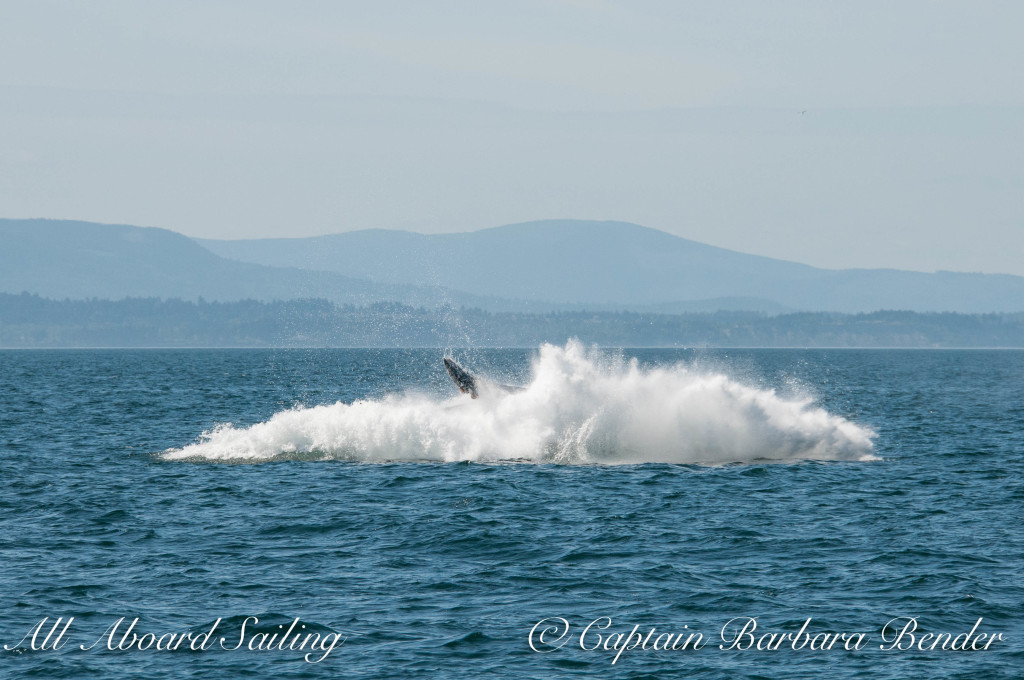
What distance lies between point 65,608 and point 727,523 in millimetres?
16267

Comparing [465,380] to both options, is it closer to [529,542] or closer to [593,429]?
[593,429]

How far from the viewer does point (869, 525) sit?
29.4 metres

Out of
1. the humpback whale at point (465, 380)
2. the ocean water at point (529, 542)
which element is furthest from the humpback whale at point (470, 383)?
the ocean water at point (529, 542)

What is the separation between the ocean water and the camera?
19.8 m

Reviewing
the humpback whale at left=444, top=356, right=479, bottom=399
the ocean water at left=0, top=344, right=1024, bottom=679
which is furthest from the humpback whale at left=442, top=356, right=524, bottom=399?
the ocean water at left=0, top=344, right=1024, bottom=679

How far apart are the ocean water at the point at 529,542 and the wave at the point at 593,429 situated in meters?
0.09

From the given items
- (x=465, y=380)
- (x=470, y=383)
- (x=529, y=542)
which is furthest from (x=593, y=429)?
(x=529, y=542)

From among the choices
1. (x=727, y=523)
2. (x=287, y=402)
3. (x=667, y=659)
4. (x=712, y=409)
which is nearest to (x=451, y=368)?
(x=712, y=409)

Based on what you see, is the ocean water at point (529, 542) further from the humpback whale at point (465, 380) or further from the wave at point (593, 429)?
the humpback whale at point (465, 380)

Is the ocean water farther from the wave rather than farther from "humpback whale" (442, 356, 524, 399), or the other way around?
"humpback whale" (442, 356, 524, 399)

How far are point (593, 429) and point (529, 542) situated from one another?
14800 millimetres

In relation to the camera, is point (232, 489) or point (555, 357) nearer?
point (232, 489)

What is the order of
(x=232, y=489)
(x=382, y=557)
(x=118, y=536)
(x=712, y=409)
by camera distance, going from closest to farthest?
(x=382, y=557) → (x=118, y=536) → (x=232, y=489) → (x=712, y=409)

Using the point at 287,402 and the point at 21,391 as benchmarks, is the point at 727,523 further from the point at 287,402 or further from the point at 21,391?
the point at 21,391
